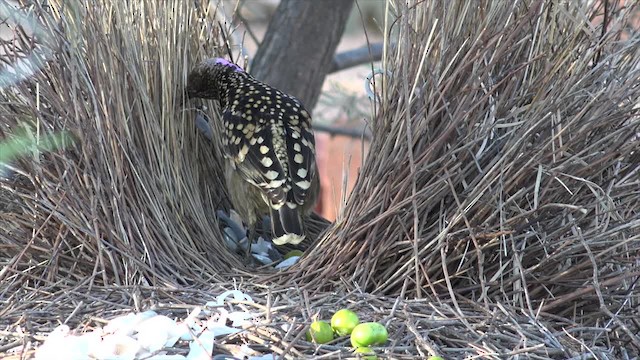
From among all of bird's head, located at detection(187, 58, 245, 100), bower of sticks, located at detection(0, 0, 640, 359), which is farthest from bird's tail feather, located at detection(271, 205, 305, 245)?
bird's head, located at detection(187, 58, 245, 100)

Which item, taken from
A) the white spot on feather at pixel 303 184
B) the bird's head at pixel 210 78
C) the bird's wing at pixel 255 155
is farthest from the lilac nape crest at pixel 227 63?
the white spot on feather at pixel 303 184

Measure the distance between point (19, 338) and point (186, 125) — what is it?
89 centimetres

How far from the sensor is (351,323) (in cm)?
162

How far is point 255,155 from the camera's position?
245 centimetres

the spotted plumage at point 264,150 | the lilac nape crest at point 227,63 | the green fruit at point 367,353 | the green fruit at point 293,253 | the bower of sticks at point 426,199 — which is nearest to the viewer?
the green fruit at point 367,353

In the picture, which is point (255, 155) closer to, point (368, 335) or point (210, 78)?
point (210, 78)

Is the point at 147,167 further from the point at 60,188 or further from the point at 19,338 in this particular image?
the point at 19,338

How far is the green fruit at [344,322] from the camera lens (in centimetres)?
162

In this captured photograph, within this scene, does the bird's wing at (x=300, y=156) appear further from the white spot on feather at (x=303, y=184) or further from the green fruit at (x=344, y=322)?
the green fruit at (x=344, y=322)

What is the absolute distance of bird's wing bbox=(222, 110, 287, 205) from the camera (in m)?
2.43

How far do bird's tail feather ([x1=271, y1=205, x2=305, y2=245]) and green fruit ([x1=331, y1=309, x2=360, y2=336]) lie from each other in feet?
2.33

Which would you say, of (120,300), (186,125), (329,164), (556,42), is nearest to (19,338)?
(120,300)

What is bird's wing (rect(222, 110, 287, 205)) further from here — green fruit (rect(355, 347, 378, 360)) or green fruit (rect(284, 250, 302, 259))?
green fruit (rect(355, 347, 378, 360))

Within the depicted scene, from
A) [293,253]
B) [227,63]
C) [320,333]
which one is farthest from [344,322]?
[227,63]
